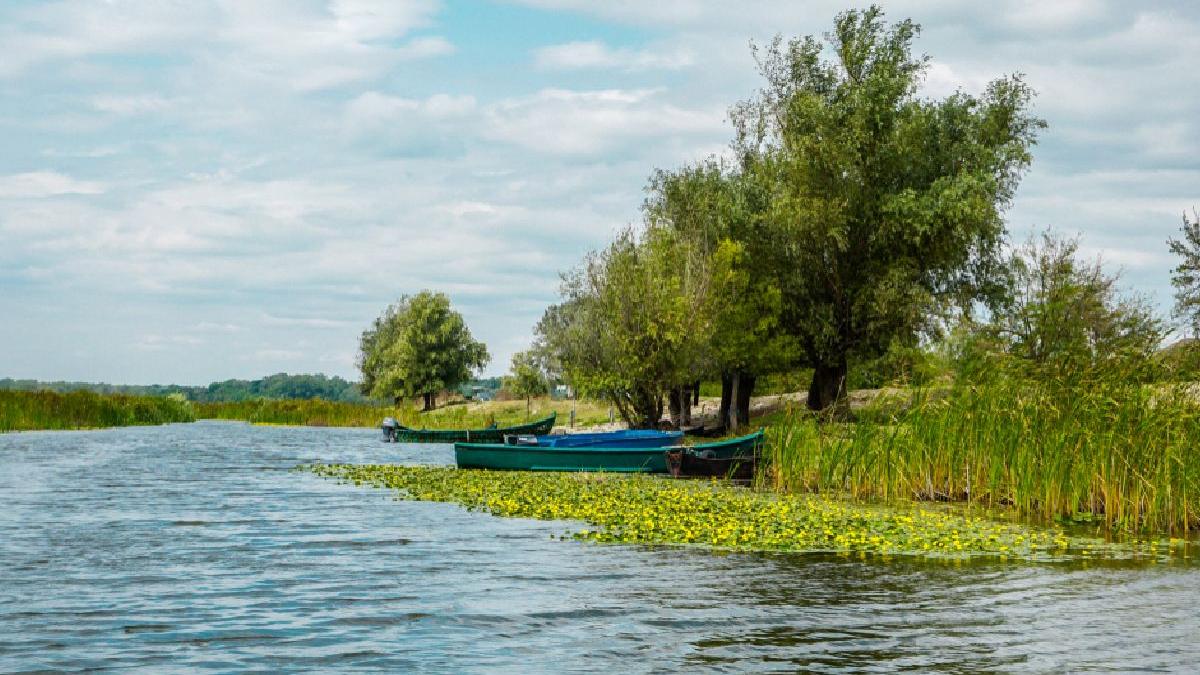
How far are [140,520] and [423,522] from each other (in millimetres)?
5648

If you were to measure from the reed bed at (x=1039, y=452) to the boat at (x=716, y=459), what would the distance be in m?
5.39

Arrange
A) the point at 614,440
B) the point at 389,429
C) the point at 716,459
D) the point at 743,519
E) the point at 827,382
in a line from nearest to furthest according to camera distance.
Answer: the point at 743,519, the point at 716,459, the point at 614,440, the point at 827,382, the point at 389,429

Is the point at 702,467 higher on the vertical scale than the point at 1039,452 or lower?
lower

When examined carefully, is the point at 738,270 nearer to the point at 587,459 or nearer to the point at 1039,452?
the point at 587,459

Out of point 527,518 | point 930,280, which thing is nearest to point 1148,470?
point 527,518

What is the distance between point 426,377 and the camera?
108 m

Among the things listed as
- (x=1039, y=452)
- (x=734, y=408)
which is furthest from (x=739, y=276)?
(x=1039, y=452)

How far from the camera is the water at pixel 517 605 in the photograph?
35.4 ft

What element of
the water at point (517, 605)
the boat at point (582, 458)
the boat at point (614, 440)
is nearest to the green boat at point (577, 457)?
the boat at point (582, 458)

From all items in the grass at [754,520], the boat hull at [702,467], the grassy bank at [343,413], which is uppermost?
the grassy bank at [343,413]

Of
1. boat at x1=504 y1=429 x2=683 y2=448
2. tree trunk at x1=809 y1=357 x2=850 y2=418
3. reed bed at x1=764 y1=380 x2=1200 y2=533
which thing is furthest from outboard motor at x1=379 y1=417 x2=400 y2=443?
reed bed at x1=764 y1=380 x2=1200 y2=533

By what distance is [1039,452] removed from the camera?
2033cm

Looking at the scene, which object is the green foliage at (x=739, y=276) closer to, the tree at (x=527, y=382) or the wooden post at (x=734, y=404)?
the wooden post at (x=734, y=404)

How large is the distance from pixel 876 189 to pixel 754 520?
32.7 m
